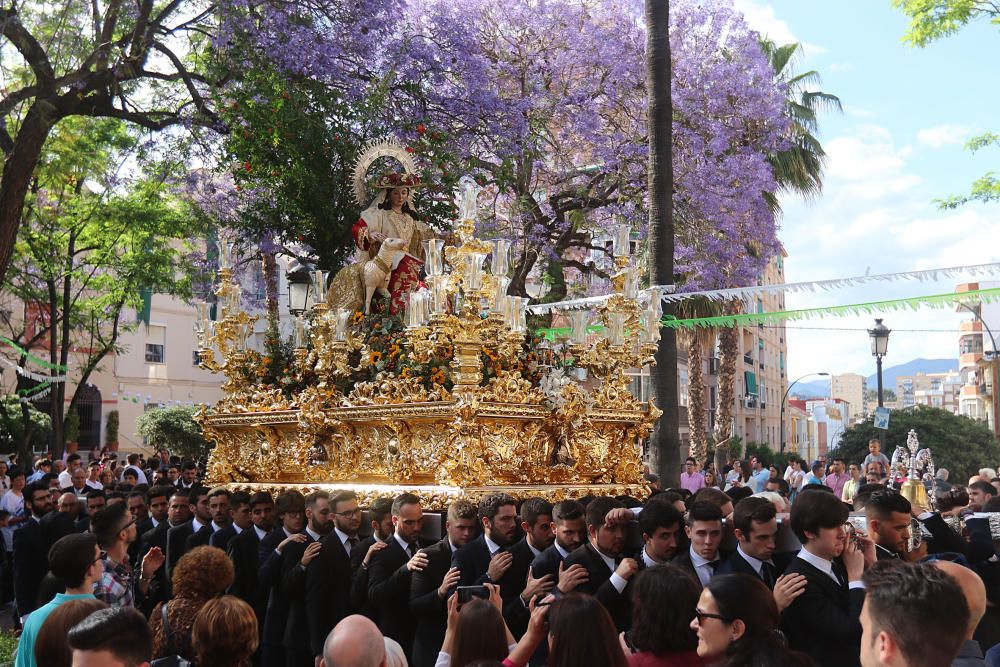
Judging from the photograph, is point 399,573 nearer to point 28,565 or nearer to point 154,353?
point 28,565

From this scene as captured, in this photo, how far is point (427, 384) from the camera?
426 inches

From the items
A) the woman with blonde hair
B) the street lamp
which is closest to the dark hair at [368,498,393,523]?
the woman with blonde hair

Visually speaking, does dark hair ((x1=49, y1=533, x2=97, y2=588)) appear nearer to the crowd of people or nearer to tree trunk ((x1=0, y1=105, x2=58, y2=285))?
the crowd of people

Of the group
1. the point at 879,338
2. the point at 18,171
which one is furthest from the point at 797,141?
the point at 18,171

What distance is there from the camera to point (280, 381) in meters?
13.2

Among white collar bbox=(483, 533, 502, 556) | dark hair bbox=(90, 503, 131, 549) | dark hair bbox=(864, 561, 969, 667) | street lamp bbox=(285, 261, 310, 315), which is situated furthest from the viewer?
street lamp bbox=(285, 261, 310, 315)

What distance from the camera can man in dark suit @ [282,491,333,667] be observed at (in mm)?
7676

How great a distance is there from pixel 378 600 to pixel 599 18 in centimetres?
1705

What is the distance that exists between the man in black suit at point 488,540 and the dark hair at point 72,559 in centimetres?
234

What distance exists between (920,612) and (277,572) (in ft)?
19.1

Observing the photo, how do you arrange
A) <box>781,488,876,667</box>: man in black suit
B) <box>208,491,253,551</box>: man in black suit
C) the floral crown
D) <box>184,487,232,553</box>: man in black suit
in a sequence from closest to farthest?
<box>781,488,876,667</box>: man in black suit
<box>208,491,253,551</box>: man in black suit
<box>184,487,232,553</box>: man in black suit
the floral crown

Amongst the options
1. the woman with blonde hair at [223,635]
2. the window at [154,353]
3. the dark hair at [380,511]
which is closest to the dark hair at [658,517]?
the dark hair at [380,511]

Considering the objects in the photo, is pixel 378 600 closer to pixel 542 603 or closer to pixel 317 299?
pixel 542 603

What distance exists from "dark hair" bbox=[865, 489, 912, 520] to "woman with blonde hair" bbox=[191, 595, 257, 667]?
3.47 metres
